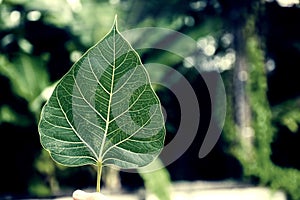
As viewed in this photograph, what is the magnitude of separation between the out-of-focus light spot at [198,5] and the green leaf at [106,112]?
256cm

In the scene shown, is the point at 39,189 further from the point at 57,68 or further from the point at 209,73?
the point at 209,73

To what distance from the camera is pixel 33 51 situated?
2363 mm

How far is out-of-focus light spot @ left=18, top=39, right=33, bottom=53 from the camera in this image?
2295 mm

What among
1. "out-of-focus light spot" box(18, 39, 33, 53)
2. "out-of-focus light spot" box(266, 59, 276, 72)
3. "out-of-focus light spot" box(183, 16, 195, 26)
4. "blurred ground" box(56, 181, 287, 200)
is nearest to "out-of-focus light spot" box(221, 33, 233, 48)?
"out-of-focus light spot" box(183, 16, 195, 26)

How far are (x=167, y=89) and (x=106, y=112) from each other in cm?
230

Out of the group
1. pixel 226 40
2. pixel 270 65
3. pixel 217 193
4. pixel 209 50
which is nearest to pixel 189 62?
pixel 209 50

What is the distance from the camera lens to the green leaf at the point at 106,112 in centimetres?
22

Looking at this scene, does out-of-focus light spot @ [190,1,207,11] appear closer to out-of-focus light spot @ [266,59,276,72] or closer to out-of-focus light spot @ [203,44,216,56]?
out-of-focus light spot @ [203,44,216,56]

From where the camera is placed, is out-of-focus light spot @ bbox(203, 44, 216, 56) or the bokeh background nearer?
the bokeh background

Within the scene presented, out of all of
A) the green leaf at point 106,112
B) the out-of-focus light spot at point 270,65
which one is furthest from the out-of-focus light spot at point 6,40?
the green leaf at point 106,112

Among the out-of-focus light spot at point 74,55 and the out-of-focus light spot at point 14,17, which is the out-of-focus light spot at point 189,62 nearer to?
the out-of-focus light spot at point 74,55

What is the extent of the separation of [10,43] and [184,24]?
0.88m

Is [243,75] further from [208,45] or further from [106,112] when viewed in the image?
[106,112]

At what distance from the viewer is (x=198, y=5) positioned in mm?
2740
